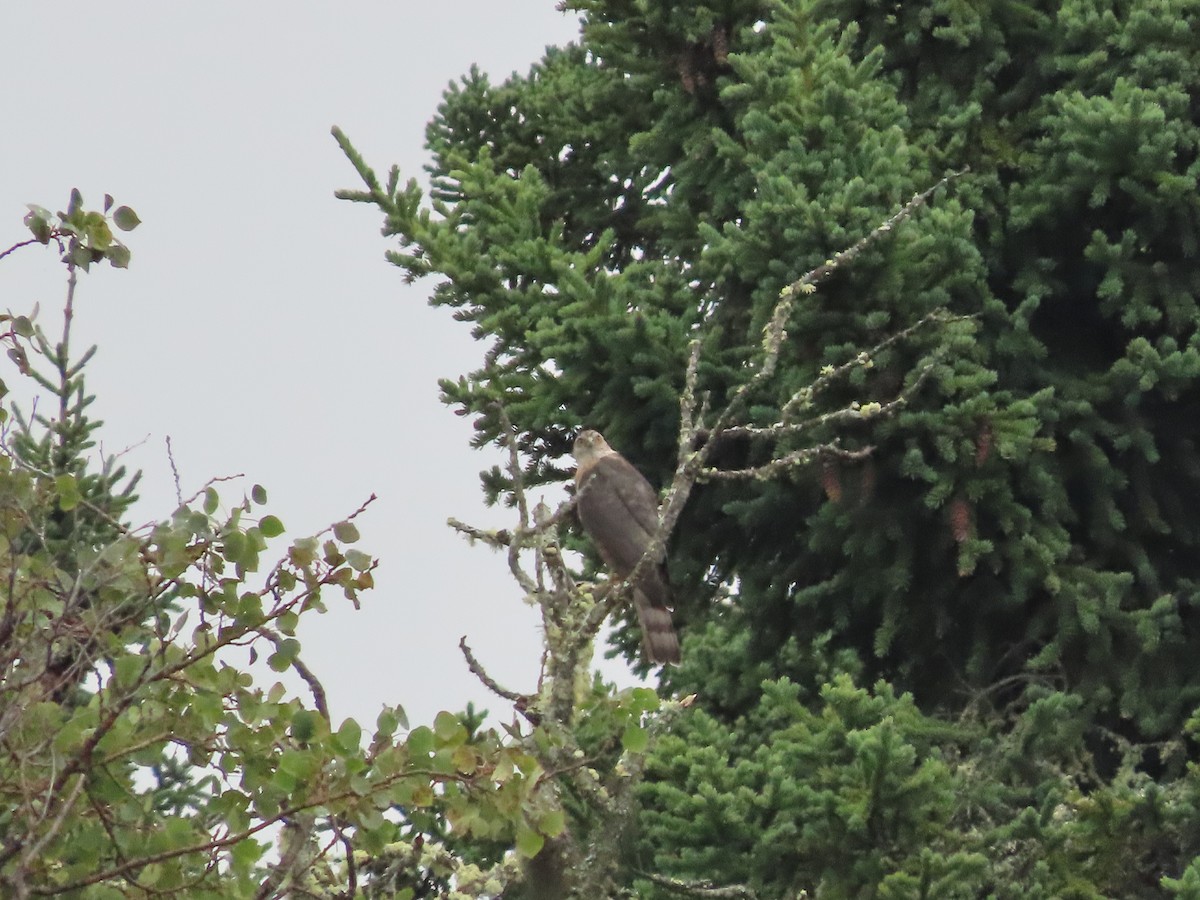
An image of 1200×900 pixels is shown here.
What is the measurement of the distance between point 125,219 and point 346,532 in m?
0.74

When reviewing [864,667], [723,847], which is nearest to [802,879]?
[723,847]

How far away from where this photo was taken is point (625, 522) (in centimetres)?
745

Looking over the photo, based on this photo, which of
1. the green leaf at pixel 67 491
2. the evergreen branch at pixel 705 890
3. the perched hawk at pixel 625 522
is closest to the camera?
the green leaf at pixel 67 491

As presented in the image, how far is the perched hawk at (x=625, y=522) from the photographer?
22.5 ft

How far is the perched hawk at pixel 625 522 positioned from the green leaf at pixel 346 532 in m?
Result: 2.80

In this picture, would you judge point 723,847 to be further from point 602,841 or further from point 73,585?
point 73,585

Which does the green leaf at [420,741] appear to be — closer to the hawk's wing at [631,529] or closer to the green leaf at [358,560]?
the green leaf at [358,560]

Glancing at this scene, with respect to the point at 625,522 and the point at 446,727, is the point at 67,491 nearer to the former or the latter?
the point at 446,727

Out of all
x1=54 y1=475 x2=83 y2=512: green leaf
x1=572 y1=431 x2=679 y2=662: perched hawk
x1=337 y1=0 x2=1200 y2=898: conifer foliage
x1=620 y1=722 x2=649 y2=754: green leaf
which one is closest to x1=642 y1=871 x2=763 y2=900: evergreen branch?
x1=337 y1=0 x2=1200 y2=898: conifer foliage

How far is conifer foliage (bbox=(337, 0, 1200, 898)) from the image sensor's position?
18.8 ft

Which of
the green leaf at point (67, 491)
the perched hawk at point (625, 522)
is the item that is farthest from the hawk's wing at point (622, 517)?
the green leaf at point (67, 491)

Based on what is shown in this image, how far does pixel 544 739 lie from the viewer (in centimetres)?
362

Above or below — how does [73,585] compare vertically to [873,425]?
below

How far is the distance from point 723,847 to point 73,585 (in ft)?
9.24
